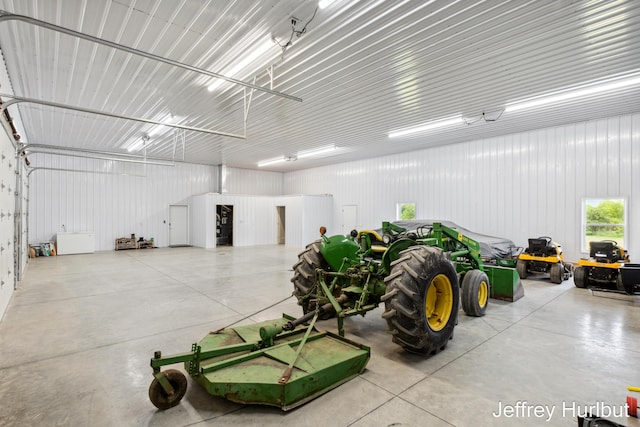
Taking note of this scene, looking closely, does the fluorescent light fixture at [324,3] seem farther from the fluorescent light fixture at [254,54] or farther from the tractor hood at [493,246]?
the tractor hood at [493,246]

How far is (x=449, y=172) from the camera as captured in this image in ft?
36.7

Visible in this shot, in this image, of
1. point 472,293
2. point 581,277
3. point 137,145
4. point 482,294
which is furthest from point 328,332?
point 137,145

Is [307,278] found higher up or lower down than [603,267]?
higher up

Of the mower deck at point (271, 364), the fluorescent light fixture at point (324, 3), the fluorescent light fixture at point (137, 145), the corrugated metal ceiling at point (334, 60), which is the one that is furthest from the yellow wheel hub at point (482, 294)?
the fluorescent light fixture at point (137, 145)

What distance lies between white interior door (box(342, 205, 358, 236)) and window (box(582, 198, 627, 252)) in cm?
827

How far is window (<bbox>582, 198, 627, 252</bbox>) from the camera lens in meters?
7.88

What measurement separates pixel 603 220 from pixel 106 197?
58.5 ft

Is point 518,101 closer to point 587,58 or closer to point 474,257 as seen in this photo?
point 587,58

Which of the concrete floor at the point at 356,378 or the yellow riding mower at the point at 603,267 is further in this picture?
the yellow riding mower at the point at 603,267

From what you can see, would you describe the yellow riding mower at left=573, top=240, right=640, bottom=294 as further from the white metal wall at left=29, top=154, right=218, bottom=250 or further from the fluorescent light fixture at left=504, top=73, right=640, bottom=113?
the white metal wall at left=29, top=154, right=218, bottom=250

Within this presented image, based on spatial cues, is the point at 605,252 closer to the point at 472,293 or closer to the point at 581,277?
the point at 581,277

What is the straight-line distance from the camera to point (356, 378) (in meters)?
2.83

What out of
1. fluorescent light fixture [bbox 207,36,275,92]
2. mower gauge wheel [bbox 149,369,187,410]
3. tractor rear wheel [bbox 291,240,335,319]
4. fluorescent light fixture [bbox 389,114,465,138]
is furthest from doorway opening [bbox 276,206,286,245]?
mower gauge wheel [bbox 149,369,187,410]

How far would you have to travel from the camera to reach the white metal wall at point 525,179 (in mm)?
7867
